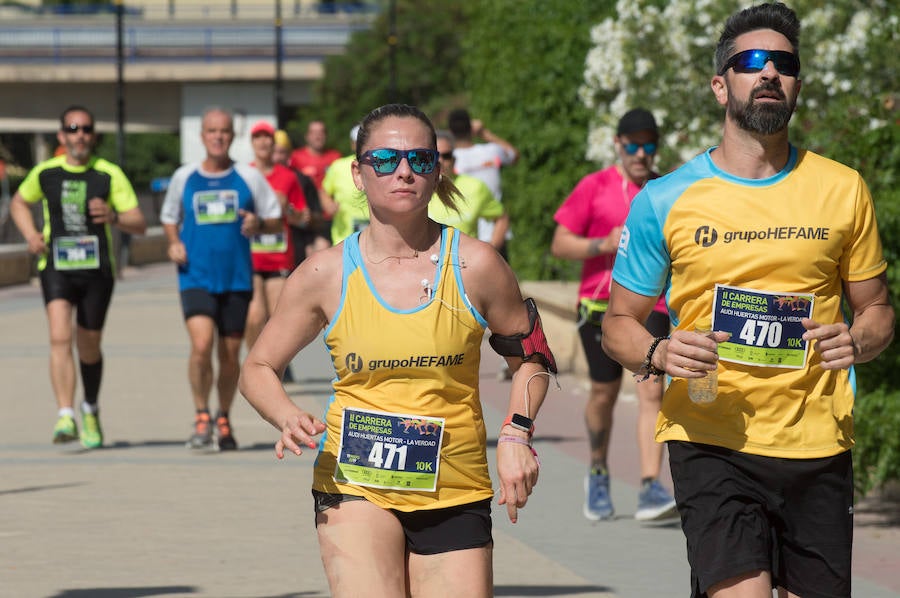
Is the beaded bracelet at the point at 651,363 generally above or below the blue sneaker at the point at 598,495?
above

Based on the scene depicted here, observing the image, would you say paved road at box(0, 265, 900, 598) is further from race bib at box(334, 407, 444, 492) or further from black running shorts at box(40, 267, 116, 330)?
race bib at box(334, 407, 444, 492)

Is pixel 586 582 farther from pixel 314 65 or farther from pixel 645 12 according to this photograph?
pixel 314 65

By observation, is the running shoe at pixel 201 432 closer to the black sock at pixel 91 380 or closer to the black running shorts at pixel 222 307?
the black running shorts at pixel 222 307

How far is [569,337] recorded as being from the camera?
616 inches

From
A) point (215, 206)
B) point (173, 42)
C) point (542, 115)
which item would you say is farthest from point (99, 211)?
point (173, 42)

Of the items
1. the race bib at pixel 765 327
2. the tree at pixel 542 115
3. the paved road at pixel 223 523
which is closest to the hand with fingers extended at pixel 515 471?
the race bib at pixel 765 327

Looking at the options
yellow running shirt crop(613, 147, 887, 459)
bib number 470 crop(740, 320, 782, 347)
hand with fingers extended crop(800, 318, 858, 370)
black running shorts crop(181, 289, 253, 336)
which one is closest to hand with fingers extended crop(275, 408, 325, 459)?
yellow running shirt crop(613, 147, 887, 459)

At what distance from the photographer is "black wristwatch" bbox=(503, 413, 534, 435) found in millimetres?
4699

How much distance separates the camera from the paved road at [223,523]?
290 inches

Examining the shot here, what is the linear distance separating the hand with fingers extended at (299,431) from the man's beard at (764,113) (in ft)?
4.50

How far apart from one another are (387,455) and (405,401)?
15 centimetres

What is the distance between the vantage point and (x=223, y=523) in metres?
8.69

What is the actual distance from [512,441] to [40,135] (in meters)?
77.9

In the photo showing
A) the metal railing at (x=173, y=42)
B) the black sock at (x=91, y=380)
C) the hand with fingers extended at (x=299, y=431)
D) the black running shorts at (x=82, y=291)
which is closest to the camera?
the hand with fingers extended at (x=299, y=431)
